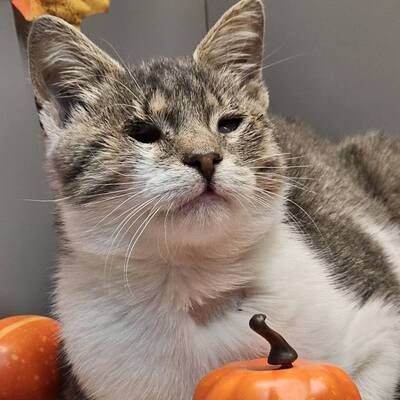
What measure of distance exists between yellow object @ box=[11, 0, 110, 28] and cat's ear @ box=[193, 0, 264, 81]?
0.35 m

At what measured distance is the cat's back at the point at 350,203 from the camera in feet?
5.02

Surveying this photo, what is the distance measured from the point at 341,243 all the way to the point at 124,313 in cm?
58

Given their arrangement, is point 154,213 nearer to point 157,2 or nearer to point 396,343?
point 396,343

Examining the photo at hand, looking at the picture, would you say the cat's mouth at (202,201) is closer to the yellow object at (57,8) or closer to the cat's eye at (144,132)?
the cat's eye at (144,132)

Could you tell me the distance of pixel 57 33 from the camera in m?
1.30

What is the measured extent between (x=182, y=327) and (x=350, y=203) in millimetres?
794

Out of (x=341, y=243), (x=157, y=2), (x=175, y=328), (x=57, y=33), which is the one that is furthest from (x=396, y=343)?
(x=157, y=2)

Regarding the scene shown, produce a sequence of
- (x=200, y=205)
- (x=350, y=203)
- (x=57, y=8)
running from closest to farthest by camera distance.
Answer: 1. (x=200, y=205)
2. (x=57, y=8)
3. (x=350, y=203)

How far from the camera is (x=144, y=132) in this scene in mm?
1243

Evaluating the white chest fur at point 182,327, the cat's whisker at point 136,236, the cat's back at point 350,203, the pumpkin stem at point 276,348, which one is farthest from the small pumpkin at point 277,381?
the cat's back at point 350,203

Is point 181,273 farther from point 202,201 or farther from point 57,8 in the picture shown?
point 57,8

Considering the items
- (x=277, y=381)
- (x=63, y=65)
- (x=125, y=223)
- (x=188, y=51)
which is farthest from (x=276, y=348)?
(x=188, y=51)

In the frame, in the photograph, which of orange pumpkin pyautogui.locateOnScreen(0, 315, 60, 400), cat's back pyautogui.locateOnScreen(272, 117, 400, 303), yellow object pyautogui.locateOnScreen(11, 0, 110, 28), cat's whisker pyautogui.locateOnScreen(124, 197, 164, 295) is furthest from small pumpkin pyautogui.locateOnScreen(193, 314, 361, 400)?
yellow object pyautogui.locateOnScreen(11, 0, 110, 28)

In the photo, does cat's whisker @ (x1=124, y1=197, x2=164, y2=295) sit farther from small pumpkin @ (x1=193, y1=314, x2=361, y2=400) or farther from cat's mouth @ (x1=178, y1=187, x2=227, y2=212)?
small pumpkin @ (x1=193, y1=314, x2=361, y2=400)
